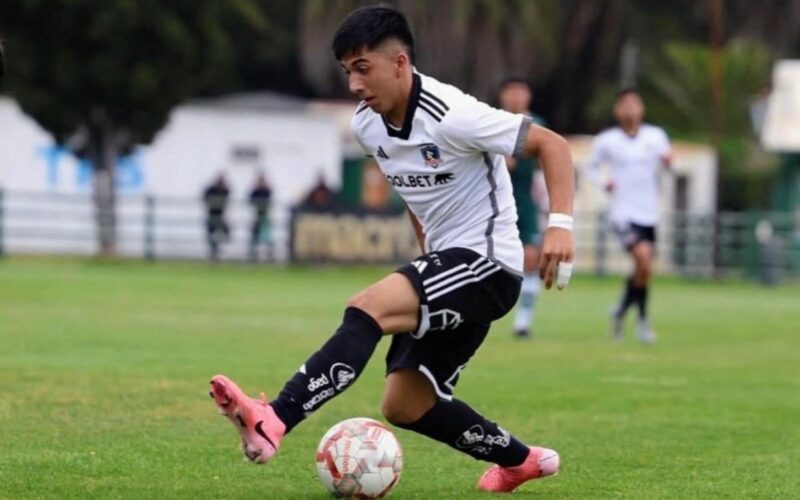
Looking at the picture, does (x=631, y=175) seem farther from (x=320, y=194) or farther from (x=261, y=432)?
(x=320, y=194)

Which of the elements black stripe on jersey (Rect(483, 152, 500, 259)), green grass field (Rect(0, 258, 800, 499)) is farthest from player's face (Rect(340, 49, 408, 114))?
green grass field (Rect(0, 258, 800, 499))

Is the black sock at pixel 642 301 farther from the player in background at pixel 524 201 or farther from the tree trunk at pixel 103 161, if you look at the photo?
the tree trunk at pixel 103 161

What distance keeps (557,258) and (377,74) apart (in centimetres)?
98

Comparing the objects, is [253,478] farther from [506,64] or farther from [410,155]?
[506,64]

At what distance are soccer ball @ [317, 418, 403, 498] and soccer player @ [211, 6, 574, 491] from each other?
0.27 m

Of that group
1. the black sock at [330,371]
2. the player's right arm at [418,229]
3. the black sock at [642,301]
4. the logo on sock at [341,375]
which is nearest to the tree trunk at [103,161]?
the black sock at [642,301]

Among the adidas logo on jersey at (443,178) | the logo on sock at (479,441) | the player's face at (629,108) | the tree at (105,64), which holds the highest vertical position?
the tree at (105,64)

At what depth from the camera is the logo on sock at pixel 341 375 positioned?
6344 millimetres

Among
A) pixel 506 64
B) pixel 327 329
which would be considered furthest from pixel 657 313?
pixel 506 64

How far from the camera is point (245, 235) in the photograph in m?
35.0

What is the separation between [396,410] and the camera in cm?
716

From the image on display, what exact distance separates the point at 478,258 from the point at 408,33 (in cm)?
92

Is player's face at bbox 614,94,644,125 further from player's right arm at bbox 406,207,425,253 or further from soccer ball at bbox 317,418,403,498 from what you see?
soccer ball at bbox 317,418,403,498

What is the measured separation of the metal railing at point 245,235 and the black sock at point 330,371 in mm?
26956
